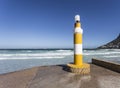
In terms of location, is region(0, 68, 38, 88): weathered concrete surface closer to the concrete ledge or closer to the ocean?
the concrete ledge

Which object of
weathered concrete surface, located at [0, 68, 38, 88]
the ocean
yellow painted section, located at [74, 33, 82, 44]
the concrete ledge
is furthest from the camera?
the ocean

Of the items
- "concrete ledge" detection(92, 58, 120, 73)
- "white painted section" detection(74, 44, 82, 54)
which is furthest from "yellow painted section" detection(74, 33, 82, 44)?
"concrete ledge" detection(92, 58, 120, 73)

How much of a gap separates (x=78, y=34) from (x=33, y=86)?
1.76 m

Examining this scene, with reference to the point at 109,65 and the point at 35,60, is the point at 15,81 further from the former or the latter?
the point at 35,60

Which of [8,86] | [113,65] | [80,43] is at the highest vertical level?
[80,43]

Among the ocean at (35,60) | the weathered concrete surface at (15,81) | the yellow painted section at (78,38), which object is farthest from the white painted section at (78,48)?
the ocean at (35,60)

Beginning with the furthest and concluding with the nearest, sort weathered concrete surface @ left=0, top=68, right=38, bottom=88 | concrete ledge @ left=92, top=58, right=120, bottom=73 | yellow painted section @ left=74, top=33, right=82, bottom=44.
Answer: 1. yellow painted section @ left=74, top=33, right=82, bottom=44
2. concrete ledge @ left=92, top=58, right=120, bottom=73
3. weathered concrete surface @ left=0, top=68, right=38, bottom=88

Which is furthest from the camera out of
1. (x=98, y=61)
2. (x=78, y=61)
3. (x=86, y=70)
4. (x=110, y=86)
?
(x=98, y=61)

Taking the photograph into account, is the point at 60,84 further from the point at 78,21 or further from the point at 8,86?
the point at 78,21

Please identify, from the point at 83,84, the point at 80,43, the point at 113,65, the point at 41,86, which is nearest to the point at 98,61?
the point at 113,65

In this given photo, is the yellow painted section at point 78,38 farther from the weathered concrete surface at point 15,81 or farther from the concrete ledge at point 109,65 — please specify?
the weathered concrete surface at point 15,81

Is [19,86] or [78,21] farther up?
[78,21]

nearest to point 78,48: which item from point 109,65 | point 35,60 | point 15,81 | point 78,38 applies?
point 78,38

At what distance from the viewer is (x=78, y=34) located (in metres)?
3.54
